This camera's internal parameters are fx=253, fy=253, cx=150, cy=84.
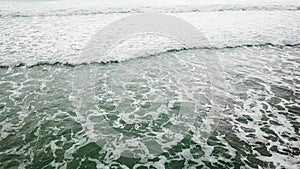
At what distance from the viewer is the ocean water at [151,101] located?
17.7ft

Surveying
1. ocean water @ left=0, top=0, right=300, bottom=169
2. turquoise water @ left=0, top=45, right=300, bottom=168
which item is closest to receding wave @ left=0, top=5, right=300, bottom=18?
ocean water @ left=0, top=0, right=300, bottom=169

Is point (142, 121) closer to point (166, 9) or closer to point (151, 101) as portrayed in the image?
point (151, 101)

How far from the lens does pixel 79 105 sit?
7.30 meters

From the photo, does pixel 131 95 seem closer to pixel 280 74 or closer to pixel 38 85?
pixel 38 85

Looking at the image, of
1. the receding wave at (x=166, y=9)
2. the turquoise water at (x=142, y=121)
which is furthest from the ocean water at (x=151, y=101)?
the receding wave at (x=166, y=9)

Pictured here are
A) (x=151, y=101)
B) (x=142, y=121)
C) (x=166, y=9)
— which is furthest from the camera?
(x=166, y=9)

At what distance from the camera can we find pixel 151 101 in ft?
25.1

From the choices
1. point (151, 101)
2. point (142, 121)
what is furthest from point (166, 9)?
point (142, 121)

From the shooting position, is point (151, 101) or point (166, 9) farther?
point (166, 9)

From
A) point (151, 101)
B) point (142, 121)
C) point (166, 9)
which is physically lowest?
point (142, 121)

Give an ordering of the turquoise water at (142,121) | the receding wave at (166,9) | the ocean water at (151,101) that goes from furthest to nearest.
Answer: the receding wave at (166,9)
the ocean water at (151,101)
the turquoise water at (142,121)

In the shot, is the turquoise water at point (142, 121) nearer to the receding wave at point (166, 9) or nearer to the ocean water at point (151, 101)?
the ocean water at point (151, 101)

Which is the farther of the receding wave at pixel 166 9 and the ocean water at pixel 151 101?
the receding wave at pixel 166 9

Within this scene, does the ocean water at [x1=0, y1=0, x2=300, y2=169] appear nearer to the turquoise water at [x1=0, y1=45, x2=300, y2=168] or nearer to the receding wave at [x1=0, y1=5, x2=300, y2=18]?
the turquoise water at [x1=0, y1=45, x2=300, y2=168]
